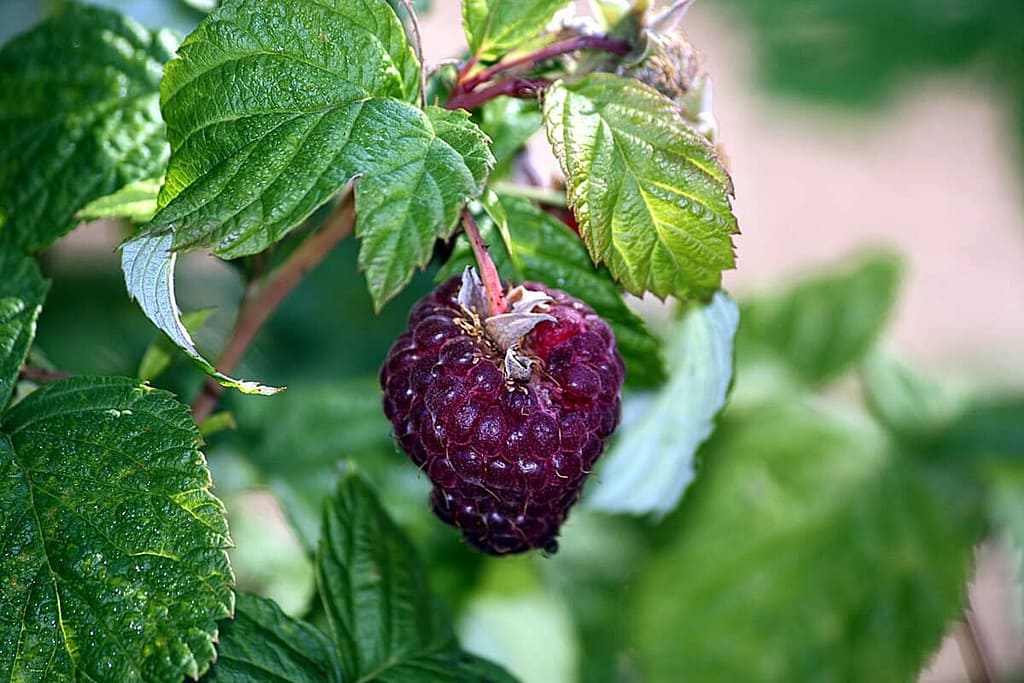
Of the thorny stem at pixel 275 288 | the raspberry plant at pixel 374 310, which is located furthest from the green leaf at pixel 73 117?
the thorny stem at pixel 275 288

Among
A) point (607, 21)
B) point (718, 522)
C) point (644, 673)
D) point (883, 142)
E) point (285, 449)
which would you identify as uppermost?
point (607, 21)

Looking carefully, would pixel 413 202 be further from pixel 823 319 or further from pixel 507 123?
pixel 823 319

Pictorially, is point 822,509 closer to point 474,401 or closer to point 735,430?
point 735,430

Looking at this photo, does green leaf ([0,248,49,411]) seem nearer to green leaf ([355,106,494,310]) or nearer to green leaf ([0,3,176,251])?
green leaf ([0,3,176,251])

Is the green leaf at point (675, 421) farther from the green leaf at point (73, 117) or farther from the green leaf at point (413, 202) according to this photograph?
the green leaf at point (73, 117)

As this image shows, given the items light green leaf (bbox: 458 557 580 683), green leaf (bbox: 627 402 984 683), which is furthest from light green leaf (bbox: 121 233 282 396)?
green leaf (bbox: 627 402 984 683)

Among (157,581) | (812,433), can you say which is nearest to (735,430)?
(812,433)
